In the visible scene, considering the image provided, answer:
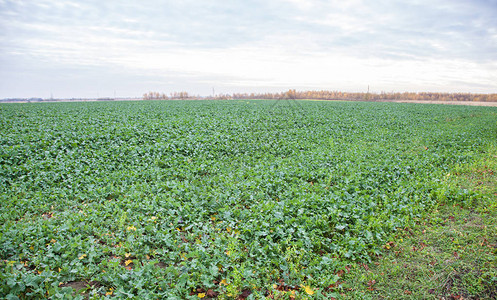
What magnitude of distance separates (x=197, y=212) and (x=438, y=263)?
5.41 metres

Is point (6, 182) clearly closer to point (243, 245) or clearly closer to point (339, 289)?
point (243, 245)

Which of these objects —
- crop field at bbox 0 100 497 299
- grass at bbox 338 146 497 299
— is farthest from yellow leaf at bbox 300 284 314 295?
grass at bbox 338 146 497 299

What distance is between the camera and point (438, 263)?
5.19m

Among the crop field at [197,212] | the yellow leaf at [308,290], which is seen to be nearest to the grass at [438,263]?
the crop field at [197,212]

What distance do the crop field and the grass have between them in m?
0.29

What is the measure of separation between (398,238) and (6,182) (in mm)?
12365

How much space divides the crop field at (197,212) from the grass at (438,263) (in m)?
0.29

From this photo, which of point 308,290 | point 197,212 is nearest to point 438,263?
point 308,290

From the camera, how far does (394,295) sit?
14.7 feet

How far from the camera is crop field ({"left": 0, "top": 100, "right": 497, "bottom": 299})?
4503 millimetres

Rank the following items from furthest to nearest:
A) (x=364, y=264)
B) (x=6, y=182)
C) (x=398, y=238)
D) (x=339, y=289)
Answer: (x=6, y=182) < (x=398, y=238) < (x=364, y=264) < (x=339, y=289)

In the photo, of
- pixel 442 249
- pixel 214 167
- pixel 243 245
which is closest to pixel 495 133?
pixel 442 249

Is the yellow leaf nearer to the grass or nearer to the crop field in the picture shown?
the crop field

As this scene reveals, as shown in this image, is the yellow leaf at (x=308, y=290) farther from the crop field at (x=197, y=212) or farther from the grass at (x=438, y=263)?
the grass at (x=438, y=263)
